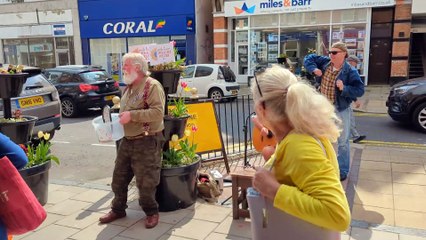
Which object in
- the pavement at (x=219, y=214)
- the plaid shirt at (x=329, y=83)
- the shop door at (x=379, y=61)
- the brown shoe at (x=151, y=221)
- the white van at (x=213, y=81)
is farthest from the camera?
the shop door at (x=379, y=61)

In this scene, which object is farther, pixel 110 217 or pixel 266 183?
pixel 110 217

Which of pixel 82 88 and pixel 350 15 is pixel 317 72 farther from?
pixel 350 15

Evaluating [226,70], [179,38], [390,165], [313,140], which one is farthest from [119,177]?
[179,38]

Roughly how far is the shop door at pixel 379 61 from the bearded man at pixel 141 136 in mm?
14856

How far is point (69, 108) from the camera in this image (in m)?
11.6

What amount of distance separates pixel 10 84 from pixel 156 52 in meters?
1.48

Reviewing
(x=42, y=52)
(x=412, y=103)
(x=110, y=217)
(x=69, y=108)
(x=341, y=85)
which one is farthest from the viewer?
(x=42, y=52)

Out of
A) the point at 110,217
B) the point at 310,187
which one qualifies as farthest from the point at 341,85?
the point at 310,187

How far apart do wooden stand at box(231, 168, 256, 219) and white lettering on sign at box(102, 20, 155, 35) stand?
17.1 metres

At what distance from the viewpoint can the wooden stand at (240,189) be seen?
3818 mm

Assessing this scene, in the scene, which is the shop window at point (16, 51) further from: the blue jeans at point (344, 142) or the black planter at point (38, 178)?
the blue jeans at point (344, 142)

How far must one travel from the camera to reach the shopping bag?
1.68 m

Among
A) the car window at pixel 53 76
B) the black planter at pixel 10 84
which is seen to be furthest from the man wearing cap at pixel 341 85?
the car window at pixel 53 76

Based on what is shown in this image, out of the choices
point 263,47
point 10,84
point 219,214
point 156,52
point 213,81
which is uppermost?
point 263,47
